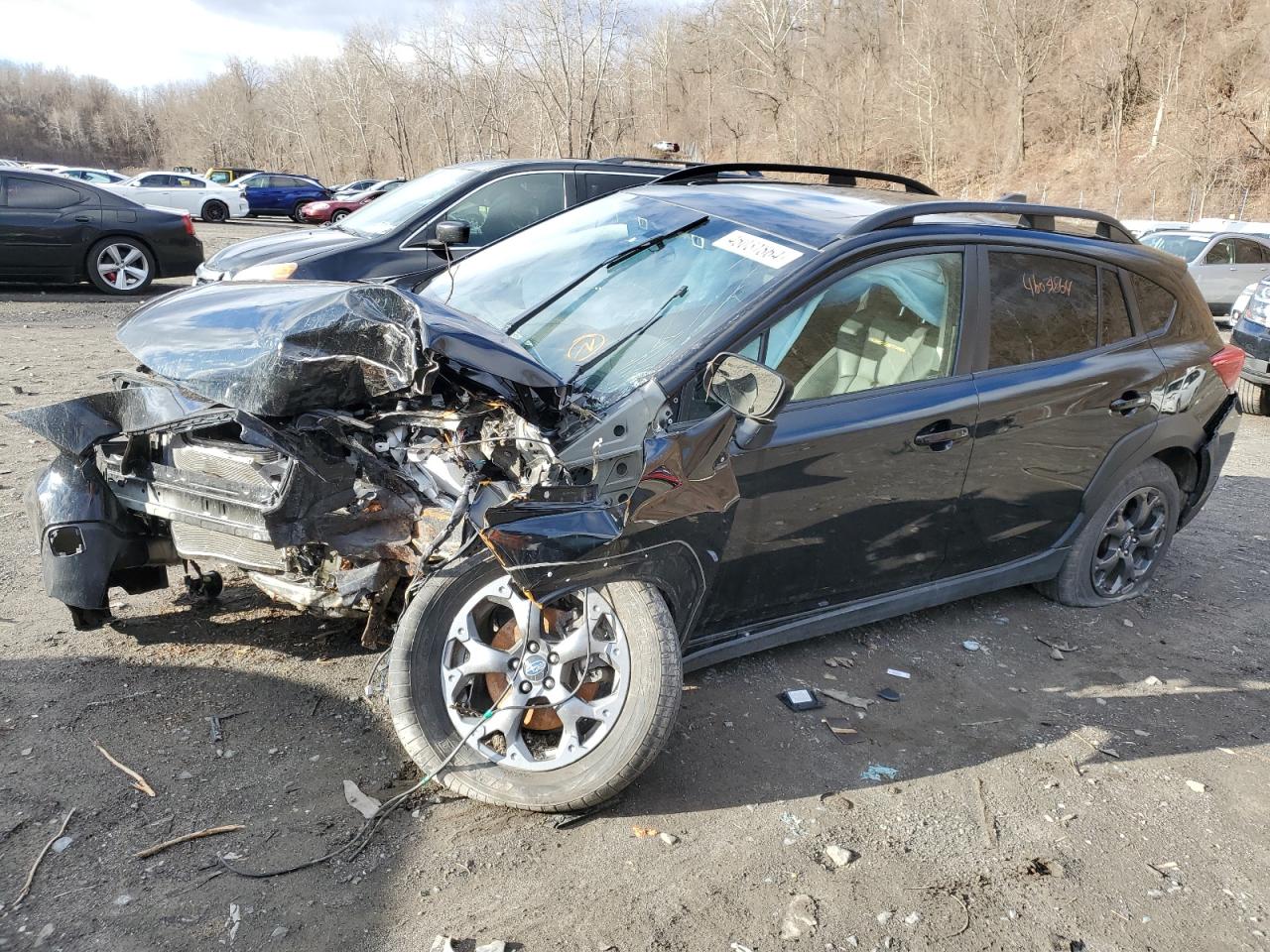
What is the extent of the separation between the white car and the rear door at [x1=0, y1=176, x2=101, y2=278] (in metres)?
20.5

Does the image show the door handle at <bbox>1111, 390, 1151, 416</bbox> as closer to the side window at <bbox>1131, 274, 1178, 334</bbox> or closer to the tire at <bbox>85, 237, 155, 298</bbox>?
the side window at <bbox>1131, 274, 1178, 334</bbox>

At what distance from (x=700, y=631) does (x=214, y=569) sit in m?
2.22

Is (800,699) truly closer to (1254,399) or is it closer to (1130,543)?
(1130,543)

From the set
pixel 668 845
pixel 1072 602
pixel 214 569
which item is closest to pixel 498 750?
pixel 668 845

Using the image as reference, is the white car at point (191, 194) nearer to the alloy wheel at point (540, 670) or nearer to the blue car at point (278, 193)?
the blue car at point (278, 193)

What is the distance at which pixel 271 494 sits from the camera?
2.89m

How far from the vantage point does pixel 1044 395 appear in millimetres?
3832

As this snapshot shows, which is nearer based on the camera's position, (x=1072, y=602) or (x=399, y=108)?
(x=1072, y=602)

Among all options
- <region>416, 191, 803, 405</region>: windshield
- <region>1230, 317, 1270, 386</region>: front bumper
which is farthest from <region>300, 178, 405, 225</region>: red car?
<region>416, 191, 803, 405</region>: windshield

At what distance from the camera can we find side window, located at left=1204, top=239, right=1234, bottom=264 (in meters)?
15.0

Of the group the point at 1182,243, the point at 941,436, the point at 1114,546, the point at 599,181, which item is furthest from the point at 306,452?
the point at 1182,243

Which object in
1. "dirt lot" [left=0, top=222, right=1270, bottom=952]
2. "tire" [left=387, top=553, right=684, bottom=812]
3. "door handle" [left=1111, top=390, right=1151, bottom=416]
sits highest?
"door handle" [left=1111, top=390, right=1151, bottom=416]

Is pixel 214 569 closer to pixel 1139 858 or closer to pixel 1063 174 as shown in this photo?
pixel 1139 858

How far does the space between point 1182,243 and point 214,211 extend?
95.0 feet
